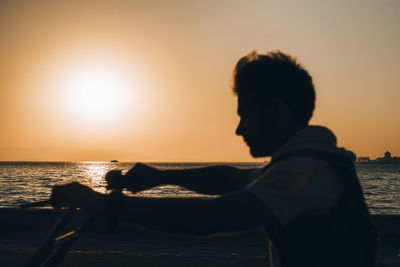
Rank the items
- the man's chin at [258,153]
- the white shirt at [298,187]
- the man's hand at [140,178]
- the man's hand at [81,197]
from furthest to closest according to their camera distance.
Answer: the man's hand at [140,178] < the man's chin at [258,153] < the man's hand at [81,197] < the white shirt at [298,187]

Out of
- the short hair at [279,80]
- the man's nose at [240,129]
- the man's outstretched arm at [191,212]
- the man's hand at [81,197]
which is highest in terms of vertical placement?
the short hair at [279,80]

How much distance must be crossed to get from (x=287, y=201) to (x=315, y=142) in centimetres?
27

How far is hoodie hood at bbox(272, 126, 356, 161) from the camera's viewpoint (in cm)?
124

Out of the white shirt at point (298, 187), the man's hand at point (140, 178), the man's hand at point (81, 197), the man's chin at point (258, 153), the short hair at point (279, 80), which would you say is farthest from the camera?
the man's hand at point (140, 178)

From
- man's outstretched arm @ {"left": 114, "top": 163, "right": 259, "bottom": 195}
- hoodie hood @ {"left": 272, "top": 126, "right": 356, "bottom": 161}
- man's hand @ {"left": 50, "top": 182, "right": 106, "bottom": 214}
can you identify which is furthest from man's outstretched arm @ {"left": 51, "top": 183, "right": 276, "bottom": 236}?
man's outstretched arm @ {"left": 114, "top": 163, "right": 259, "bottom": 195}

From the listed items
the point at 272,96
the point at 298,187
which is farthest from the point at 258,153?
the point at 298,187

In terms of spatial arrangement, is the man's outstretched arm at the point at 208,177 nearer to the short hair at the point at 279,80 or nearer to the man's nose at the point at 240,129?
the man's nose at the point at 240,129

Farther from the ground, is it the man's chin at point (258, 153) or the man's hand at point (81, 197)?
the man's chin at point (258, 153)

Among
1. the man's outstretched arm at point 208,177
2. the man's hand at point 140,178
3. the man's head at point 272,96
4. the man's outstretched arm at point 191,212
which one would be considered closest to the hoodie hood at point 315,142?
the man's head at point 272,96

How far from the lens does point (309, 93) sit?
1.49 metres

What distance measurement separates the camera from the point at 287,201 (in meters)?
1.11

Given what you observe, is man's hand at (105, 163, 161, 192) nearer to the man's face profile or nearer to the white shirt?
the man's face profile

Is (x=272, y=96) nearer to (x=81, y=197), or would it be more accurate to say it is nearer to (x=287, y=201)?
(x=287, y=201)

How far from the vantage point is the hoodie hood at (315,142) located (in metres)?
1.24
